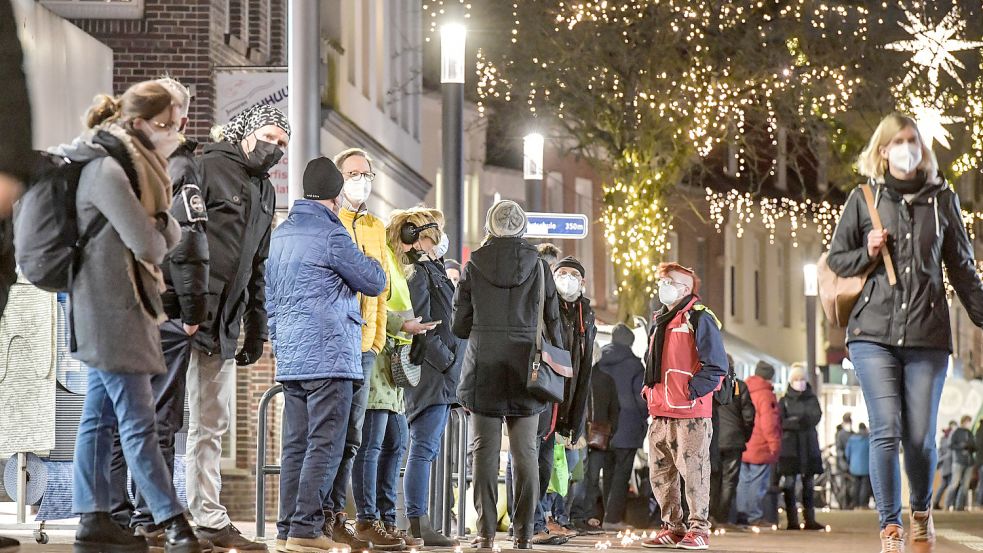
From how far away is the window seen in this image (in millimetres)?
21078

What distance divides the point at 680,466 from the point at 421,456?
2.68 meters

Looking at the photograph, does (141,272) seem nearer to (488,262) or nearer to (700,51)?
(488,262)

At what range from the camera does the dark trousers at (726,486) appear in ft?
64.2

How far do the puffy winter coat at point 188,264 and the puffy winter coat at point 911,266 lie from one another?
3.29 meters

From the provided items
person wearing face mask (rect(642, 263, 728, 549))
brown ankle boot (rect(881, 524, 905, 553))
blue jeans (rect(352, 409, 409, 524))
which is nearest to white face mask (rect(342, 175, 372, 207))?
blue jeans (rect(352, 409, 409, 524))

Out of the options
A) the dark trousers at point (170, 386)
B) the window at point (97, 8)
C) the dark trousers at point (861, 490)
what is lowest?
the dark trousers at point (861, 490)

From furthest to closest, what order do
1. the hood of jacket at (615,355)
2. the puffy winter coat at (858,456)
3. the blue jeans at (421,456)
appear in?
the puffy winter coat at (858,456), the hood of jacket at (615,355), the blue jeans at (421,456)

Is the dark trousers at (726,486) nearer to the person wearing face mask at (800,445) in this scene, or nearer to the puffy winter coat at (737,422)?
the puffy winter coat at (737,422)

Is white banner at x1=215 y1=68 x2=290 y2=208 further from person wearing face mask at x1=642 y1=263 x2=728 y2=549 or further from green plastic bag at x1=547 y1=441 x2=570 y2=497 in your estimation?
person wearing face mask at x1=642 y1=263 x2=728 y2=549

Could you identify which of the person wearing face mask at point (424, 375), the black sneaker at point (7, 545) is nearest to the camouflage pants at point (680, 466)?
the person wearing face mask at point (424, 375)

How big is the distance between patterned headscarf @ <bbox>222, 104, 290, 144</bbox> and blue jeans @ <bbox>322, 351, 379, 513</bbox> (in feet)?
4.96

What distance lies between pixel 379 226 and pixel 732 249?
154 feet

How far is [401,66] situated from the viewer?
34.3 meters

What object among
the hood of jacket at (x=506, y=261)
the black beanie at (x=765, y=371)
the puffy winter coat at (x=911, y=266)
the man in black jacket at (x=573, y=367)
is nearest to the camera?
the puffy winter coat at (x=911, y=266)
